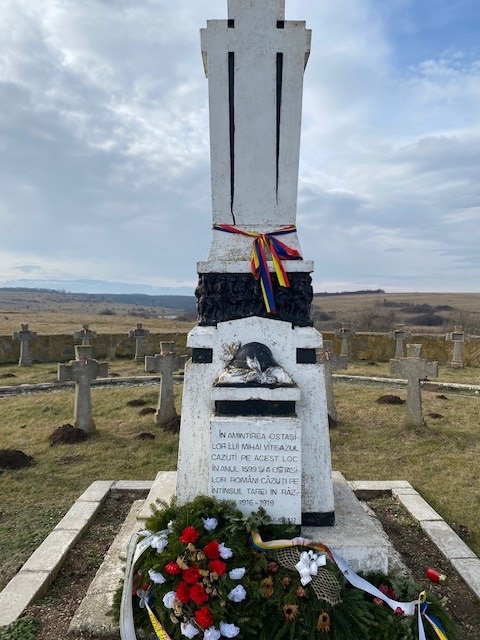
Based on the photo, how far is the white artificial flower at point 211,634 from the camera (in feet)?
10.8

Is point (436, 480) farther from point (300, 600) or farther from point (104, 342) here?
point (104, 342)

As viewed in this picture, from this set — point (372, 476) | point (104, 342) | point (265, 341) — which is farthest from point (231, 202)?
point (104, 342)

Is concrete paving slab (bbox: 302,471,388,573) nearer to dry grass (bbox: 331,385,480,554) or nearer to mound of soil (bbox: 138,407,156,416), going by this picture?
dry grass (bbox: 331,385,480,554)

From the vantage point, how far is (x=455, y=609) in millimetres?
4066

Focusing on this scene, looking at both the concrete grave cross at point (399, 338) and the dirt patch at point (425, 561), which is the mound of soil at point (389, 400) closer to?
the dirt patch at point (425, 561)

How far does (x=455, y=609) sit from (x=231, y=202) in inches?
161

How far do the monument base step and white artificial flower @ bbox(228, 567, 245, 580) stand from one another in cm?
89

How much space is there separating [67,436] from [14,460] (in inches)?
54.7

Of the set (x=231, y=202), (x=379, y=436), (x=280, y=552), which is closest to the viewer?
(x=280, y=552)

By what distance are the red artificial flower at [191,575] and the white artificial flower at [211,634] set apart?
308mm

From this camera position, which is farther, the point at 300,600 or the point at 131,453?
the point at 131,453

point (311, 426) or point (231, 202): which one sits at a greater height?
point (231, 202)

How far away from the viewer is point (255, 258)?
462 centimetres

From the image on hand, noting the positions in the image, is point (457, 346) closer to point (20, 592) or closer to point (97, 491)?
point (97, 491)
